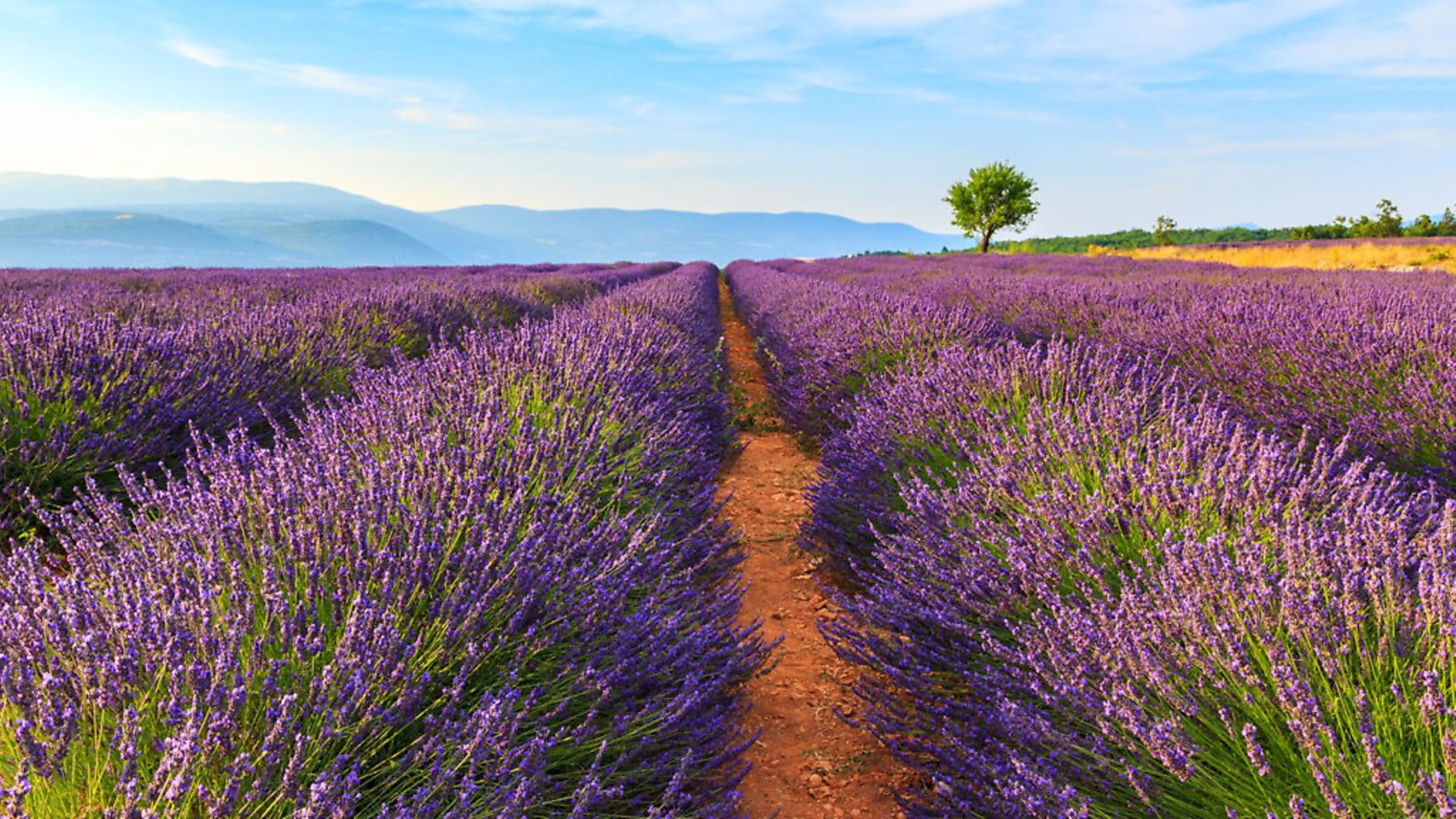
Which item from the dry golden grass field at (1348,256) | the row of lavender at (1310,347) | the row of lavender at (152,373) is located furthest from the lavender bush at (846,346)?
the dry golden grass field at (1348,256)

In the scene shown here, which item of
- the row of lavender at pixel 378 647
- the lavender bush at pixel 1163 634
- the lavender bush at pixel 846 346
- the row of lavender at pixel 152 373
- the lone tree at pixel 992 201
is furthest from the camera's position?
the lone tree at pixel 992 201

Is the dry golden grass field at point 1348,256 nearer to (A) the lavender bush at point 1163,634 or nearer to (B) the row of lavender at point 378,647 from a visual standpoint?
(A) the lavender bush at point 1163,634

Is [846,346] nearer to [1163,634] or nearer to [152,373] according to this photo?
[1163,634]

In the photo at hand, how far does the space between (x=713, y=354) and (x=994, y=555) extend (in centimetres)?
451

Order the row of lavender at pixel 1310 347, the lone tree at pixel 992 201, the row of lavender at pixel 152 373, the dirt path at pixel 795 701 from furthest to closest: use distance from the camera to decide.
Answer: the lone tree at pixel 992 201 < the row of lavender at pixel 1310 347 < the row of lavender at pixel 152 373 < the dirt path at pixel 795 701

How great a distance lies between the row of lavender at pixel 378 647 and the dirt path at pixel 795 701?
0.29 m

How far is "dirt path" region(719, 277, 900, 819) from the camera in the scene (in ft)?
6.58

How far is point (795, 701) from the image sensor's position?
8.03 feet

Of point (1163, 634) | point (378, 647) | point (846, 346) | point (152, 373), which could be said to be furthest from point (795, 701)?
point (152, 373)

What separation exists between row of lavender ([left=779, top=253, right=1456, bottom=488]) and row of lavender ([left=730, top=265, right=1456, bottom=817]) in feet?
1.12

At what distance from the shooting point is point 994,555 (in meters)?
2.15

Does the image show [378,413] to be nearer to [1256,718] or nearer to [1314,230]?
[1256,718]

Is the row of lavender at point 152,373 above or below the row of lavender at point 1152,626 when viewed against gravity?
above

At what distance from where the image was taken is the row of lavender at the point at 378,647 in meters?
1.02
